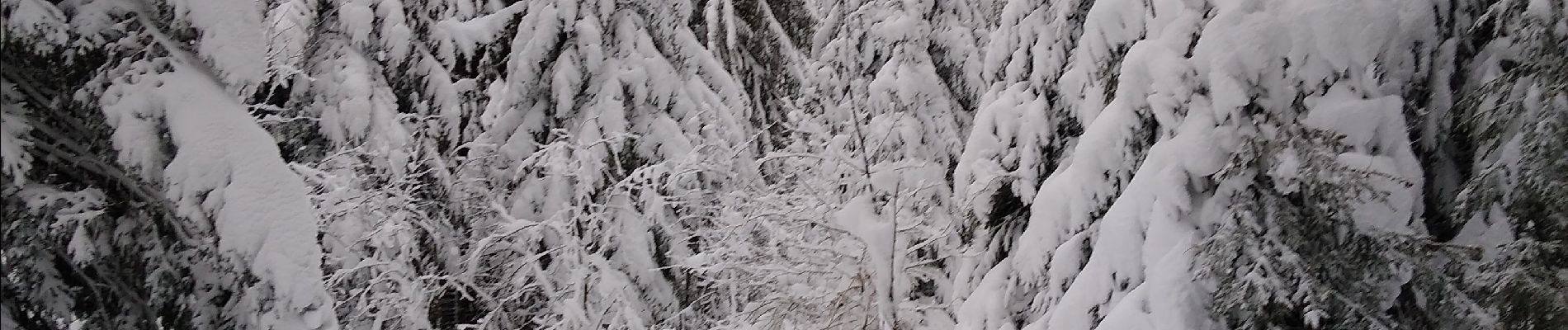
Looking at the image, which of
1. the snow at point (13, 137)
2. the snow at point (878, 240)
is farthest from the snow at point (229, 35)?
the snow at point (878, 240)

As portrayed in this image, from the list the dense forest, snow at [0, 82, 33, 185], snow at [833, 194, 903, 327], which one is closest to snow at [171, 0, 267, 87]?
the dense forest

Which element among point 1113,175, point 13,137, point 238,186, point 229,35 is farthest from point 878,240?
point 13,137

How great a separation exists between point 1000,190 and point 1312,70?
1636 millimetres

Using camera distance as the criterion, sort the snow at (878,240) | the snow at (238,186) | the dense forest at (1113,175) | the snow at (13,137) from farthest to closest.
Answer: the snow at (878,240) < the snow at (238,186) < the dense forest at (1113,175) < the snow at (13,137)

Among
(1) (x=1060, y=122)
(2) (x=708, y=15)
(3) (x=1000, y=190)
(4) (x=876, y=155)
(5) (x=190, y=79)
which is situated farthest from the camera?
(2) (x=708, y=15)

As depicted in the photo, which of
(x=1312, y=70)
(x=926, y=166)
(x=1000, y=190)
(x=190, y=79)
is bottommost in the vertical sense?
(x=926, y=166)

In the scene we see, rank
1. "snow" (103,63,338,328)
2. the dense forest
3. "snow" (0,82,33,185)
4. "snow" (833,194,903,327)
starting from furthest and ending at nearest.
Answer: "snow" (833,194,903,327) → "snow" (103,63,338,328) → the dense forest → "snow" (0,82,33,185)

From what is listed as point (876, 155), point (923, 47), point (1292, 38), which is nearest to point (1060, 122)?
point (1292, 38)

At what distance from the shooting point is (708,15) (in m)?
8.30

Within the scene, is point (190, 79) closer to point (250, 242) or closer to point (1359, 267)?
point (250, 242)

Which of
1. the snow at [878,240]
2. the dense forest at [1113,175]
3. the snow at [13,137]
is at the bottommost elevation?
the snow at [878,240]

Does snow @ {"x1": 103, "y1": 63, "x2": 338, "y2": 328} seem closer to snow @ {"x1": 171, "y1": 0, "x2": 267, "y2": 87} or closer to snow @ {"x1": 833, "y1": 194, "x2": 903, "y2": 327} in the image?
snow @ {"x1": 171, "y1": 0, "x2": 267, "y2": 87}

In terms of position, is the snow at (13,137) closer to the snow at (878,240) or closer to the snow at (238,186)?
the snow at (238,186)

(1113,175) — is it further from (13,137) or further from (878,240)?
(13,137)
